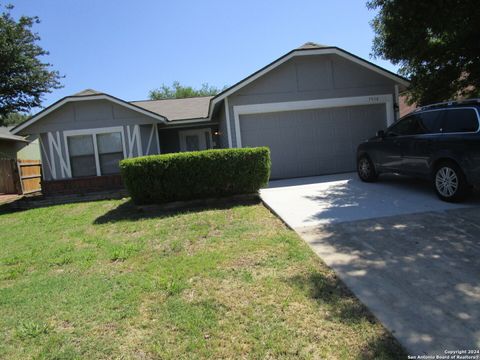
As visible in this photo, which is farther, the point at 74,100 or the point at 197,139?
the point at 197,139

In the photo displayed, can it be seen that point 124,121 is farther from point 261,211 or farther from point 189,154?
point 261,211

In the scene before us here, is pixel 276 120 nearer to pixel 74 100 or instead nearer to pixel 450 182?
pixel 450 182

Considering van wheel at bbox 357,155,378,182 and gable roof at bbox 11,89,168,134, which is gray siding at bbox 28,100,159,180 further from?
van wheel at bbox 357,155,378,182

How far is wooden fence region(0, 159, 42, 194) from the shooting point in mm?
15797

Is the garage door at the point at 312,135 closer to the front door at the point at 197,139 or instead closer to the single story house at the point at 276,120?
the single story house at the point at 276,120

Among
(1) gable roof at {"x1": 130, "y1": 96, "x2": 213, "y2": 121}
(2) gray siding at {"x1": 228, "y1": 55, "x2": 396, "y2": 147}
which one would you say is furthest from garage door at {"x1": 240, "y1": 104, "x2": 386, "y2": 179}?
(1) gable roof at {"x1": 130, "y1": 96, "x2": 213, "y2": 121}

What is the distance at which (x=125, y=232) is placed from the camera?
6910 mm

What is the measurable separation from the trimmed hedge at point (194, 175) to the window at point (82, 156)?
5721 mm

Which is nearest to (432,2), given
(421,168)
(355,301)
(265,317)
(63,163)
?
(421,168)

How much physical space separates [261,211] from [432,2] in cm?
668

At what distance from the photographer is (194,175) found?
861cm

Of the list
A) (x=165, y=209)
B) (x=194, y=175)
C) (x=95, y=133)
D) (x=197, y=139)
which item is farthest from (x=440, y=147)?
(x=197, y=139)

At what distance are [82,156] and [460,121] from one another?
12.6 meters

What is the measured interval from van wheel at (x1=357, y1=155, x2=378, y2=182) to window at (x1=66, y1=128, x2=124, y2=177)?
9087 millimetres
